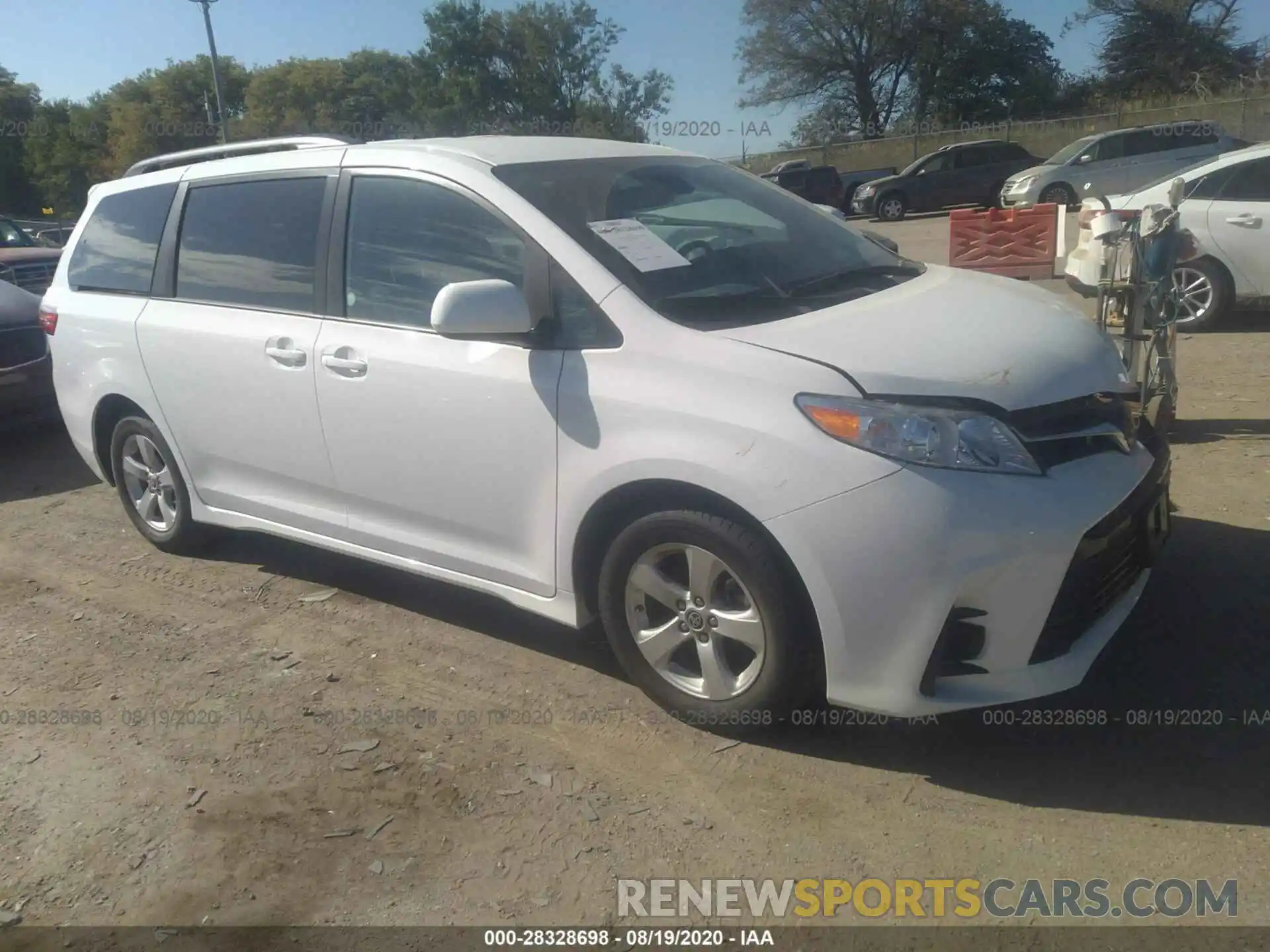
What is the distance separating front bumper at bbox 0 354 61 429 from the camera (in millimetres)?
7270

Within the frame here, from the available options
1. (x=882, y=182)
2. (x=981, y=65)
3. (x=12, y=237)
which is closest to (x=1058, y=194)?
(x=882, y=182)

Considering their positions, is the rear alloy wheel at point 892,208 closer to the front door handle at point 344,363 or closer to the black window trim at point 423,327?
the black window trim at point 423,327

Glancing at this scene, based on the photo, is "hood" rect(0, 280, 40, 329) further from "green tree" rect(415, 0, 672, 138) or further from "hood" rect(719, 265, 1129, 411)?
"green tree" rect(415, 0, 672, 138)

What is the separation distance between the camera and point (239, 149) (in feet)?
16.1

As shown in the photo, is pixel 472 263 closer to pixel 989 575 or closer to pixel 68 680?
pixel 989 575

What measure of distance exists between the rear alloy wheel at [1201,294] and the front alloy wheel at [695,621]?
6954mm

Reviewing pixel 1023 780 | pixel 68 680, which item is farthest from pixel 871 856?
pixel 68 680

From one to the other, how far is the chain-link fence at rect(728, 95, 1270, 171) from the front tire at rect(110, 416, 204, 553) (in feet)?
105

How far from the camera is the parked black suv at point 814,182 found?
26.2m

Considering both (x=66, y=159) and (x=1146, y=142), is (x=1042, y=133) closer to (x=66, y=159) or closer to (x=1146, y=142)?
(x=1146, y=142)

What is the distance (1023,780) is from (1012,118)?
157ft

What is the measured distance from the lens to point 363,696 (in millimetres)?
3814

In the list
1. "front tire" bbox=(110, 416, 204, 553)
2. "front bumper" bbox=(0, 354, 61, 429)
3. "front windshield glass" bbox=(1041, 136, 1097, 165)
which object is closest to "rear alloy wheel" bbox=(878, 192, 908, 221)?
"front windshield glass" bbox=(1041, 136, 1097, 165)

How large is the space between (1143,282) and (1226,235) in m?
4.11
